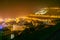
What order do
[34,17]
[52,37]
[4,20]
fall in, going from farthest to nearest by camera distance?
[4,20], [34,17], [52,37]

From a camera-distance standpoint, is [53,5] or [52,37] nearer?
[52,37]

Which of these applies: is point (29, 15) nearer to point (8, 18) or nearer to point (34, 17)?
point (34, 17)

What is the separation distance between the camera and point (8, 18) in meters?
2.00

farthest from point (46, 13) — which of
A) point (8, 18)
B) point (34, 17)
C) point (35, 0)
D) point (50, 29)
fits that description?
point (50, 29)

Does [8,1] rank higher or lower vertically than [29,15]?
higher

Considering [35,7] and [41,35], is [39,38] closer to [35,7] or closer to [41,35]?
[41,35]

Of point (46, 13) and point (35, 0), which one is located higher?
point (35, 0)

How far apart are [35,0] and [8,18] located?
0.45 m

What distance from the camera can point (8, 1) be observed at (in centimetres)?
204

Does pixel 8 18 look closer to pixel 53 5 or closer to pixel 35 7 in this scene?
pixel 35 7

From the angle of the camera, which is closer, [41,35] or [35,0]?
[41,35]

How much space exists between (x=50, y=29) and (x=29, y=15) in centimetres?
123

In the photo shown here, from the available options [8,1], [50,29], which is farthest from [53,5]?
[50,29]

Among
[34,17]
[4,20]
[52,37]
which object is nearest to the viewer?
[52,37]
